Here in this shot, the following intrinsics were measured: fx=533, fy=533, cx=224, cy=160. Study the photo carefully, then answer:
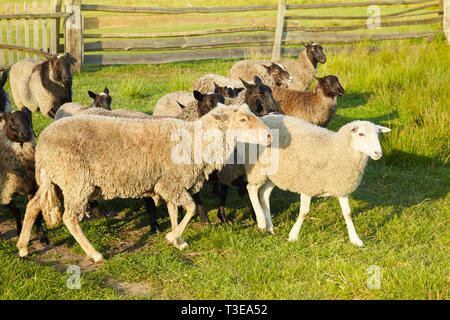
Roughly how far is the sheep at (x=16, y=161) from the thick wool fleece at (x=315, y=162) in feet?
7.29

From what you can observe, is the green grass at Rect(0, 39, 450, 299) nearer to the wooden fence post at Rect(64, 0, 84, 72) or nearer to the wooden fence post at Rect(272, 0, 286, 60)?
the wooden fence post at Rect(64, 0, 84, 72)

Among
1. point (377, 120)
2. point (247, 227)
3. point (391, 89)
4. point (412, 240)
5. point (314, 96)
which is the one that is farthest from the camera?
point (391, 89)

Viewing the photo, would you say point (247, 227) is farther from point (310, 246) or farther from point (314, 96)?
point (314, 96)

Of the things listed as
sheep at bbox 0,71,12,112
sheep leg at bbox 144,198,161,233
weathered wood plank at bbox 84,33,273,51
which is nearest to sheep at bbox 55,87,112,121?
sheep at bbox 0,71,12,112

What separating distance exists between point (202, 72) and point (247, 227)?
833 centimetres

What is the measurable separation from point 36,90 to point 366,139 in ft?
21.4

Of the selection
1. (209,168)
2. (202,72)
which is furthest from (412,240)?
(202,72)

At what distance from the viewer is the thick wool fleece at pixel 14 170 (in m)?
5.16

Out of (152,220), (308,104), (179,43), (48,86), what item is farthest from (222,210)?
(179,43)

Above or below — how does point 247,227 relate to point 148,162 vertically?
below

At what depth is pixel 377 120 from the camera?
9680 mm

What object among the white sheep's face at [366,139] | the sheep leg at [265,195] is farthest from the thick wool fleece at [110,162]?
the white sheep's face at [366,139]

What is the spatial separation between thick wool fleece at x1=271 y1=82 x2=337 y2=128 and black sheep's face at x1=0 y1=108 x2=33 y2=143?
12.2ft

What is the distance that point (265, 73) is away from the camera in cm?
948
